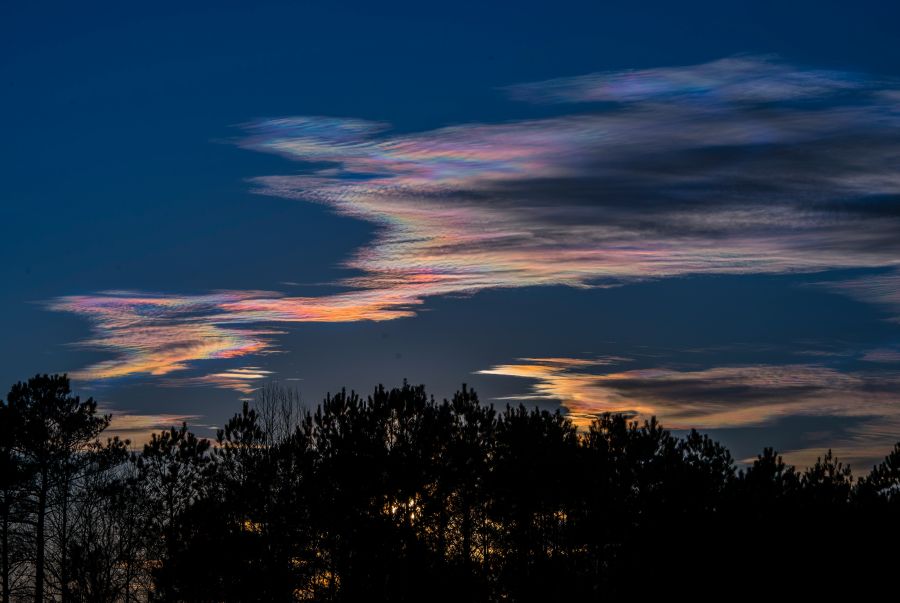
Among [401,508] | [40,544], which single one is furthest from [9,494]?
[401,508]

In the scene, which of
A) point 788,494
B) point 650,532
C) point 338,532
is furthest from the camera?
point 338,532

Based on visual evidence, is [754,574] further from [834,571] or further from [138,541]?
[138,541]

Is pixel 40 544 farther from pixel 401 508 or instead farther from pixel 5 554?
pixel 401 508

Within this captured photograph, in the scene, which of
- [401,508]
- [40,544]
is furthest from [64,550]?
[401,508]

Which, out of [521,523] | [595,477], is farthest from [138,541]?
[595,477]

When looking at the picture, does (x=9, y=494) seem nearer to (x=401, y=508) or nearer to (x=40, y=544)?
(x=40, y=544)

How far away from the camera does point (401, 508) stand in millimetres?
45156

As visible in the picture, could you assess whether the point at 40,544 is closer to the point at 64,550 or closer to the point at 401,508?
the point at 64,550

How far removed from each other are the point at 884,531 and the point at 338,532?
21467 mm

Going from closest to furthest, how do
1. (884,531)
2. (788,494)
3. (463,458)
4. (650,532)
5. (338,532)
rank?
(884,531) → (788,494) → (650,532) → (338,532) → (463,458)

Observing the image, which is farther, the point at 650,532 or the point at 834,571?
the point at 650,532

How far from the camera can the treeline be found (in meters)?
38.8

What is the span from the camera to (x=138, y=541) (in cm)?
5059

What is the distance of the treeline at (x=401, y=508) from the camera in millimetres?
38844
